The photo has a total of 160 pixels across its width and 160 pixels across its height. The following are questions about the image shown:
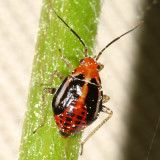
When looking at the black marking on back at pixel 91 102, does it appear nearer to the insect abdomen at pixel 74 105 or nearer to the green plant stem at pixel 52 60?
the insect abdomen at pixel 74 105

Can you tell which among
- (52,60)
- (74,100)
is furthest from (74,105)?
(52,60)

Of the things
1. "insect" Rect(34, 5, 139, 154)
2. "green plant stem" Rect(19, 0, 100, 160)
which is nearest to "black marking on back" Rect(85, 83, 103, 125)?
"insect" Rect(34, 5, 139, 154)

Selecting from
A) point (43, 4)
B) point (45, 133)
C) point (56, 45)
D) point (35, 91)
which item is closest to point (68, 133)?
point (45, 133)

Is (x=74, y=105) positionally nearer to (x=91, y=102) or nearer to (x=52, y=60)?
(x=91, y=102)

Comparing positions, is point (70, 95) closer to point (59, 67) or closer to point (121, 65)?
point (59, 67)

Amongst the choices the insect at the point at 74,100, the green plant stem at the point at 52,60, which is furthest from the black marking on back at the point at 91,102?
the green plant stem at the point at 52,60

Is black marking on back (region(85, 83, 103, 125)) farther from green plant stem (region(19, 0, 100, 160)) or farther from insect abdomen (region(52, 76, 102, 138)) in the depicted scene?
green plant stem (region(19, 0, 100, 160))

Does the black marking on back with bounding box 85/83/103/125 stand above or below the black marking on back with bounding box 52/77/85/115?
below

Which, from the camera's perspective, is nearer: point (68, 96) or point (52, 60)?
point (52, 60)
